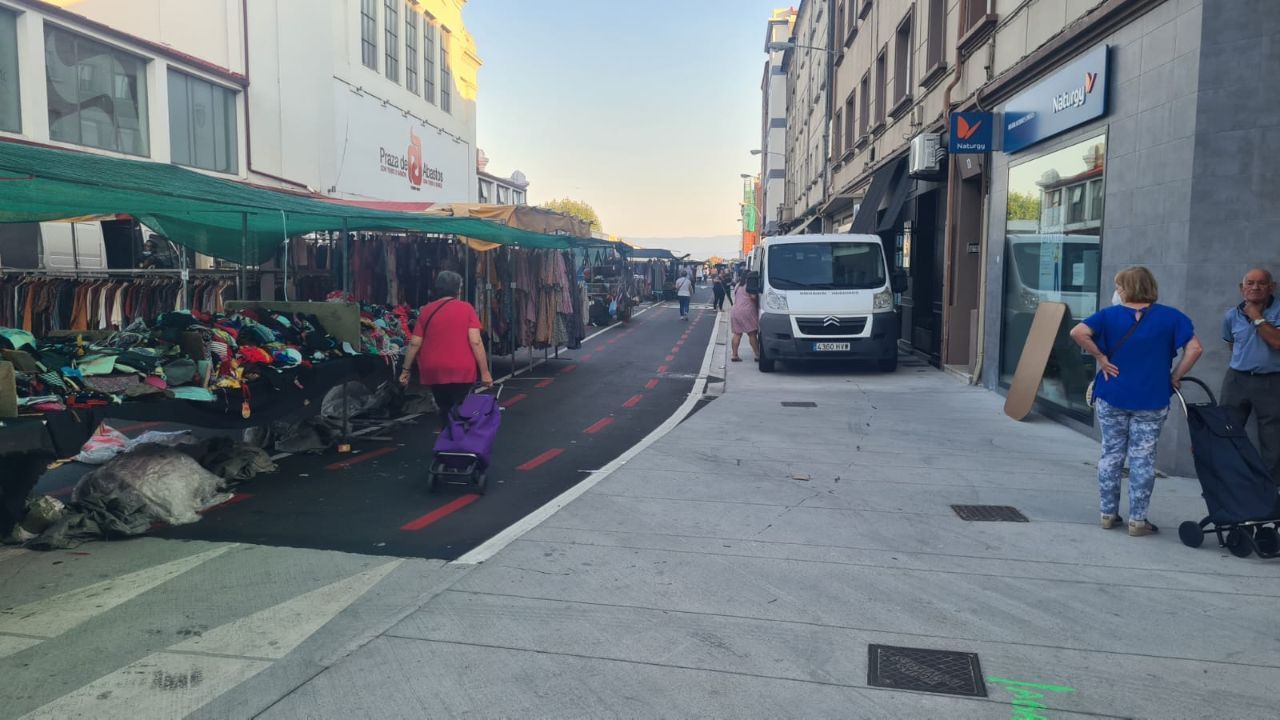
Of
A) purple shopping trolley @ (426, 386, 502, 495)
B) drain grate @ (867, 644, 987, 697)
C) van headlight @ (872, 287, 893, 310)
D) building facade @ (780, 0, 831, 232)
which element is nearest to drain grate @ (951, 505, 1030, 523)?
drain grate @ (867, 644, 987, 697)

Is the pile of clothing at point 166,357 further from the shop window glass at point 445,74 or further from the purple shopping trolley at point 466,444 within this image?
the shop window glass at point 445,74

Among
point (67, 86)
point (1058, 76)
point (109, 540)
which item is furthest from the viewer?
point (67, 86)

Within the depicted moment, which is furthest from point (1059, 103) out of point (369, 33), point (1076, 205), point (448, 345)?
point (369, 33)

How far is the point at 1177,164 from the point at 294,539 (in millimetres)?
7630

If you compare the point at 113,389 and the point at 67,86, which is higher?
the point at 67,86

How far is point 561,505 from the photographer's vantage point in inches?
272

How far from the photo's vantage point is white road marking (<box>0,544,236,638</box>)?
4.50 meters

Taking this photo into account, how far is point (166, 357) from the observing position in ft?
22.8

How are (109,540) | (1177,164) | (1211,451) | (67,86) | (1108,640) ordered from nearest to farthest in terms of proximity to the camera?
1. (1108,640)
2. (1211,451)
3. (109,540)
4. (1177,164)
5. (67,86)

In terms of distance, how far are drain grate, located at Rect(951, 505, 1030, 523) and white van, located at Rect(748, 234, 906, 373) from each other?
8.41m

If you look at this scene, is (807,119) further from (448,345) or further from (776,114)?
(448,345)

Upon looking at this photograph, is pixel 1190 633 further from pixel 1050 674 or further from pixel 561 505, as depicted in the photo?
pixel 561 505

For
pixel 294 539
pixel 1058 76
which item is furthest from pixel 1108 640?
pixel 1058 76

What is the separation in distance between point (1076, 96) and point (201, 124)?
56.0 ft
